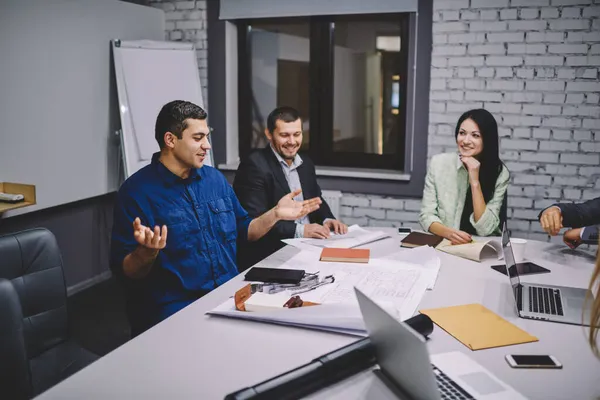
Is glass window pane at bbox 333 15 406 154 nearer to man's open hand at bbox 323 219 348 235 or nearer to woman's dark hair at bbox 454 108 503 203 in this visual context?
woman's dark hair at bbox 454 108 503 203

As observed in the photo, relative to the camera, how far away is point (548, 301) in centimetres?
171

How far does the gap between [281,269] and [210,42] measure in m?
2.90

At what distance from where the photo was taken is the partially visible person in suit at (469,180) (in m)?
2.76

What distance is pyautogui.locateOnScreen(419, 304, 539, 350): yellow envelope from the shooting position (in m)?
1.43

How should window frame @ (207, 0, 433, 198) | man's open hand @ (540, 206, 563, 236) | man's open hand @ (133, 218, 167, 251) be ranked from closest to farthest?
man's open hand @ (133, 218, 167, 251) → man's open hand @ (540, 206, 563, 236) → window frame @ (207, 0, 433, 198)

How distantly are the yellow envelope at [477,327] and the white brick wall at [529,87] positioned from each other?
229cm

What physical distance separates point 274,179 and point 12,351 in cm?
160

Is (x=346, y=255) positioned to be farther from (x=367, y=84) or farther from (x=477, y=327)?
(x=367, y=84)

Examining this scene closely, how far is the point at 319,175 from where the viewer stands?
418 cm

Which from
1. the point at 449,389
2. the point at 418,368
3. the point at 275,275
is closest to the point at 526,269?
the point at 275,275

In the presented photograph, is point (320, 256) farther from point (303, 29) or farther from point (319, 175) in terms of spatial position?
point (303, 29)

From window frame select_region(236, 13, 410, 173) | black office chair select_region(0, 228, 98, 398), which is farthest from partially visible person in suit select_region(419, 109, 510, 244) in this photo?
black office chair select_region(0, 228, 98, 398)

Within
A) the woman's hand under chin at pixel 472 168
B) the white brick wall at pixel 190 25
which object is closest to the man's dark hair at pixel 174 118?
the woman's hand under chin at pixel 472 168

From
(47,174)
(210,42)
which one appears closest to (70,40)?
(47,174)
